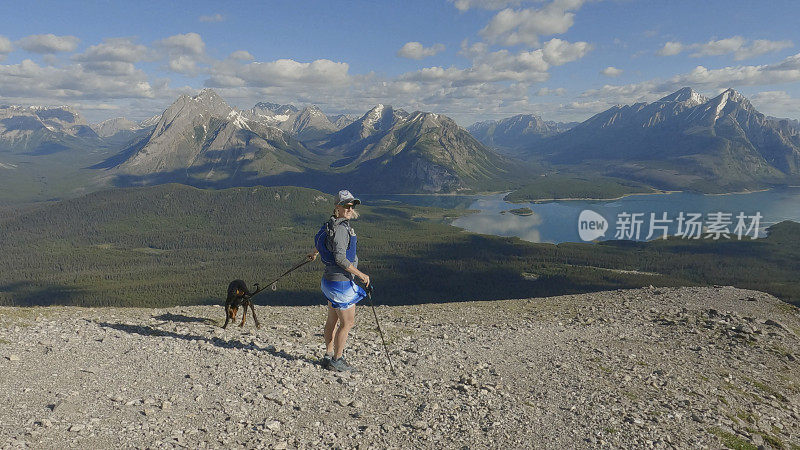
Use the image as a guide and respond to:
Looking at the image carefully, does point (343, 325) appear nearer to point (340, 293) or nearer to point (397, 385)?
point (340, 293)

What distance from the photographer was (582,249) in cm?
19850

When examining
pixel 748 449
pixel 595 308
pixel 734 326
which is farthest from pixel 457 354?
pixel 734 326

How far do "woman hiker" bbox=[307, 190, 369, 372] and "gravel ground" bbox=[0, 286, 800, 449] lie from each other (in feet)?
6.78

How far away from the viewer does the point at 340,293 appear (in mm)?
10914

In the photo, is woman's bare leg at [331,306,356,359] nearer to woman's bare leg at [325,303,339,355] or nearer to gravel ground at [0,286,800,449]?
woman's bare leg at [325,303,339,355]

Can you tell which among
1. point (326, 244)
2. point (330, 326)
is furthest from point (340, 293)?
point (330, 326)

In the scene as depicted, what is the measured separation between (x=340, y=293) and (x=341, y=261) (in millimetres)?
1030

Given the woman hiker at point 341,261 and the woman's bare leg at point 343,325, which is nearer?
the woman hiker at point 341,261

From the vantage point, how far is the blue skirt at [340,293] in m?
10.9

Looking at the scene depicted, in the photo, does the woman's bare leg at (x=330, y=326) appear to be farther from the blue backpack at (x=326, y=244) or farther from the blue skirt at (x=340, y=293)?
the blue backpack at (x=326, y=244)

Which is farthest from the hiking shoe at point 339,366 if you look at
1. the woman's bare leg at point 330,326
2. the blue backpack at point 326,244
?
the blue backpack at point 326,244

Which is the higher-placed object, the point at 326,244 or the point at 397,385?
the point at 326,244

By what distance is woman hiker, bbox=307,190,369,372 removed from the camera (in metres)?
10.5

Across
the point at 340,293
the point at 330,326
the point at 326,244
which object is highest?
the point at 326,244
